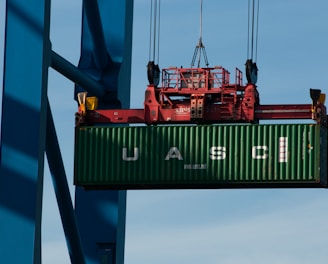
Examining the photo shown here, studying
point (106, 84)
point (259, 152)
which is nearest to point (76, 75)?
point (106, 84)

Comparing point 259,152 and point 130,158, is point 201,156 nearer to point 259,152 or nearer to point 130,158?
point 259,152

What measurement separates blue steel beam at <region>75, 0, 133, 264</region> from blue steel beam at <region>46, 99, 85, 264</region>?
12.3ft

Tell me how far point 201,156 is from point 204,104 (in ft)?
6.86

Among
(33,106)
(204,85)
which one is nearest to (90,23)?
(204,85)

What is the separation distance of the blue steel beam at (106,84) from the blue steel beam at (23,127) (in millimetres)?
8473

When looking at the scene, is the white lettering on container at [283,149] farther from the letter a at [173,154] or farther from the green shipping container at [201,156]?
the letter a at [173,154]

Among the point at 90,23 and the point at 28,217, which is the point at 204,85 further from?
the point at 28,217

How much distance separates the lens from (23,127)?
5028 cm

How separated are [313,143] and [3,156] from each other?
12.3 m

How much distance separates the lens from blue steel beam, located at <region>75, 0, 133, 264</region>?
197 ft

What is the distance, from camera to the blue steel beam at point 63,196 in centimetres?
5403

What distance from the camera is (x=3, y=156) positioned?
5003 centimetres

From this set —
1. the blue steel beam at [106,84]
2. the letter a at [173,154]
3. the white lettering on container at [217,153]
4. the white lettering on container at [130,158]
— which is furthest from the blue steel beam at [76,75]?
the white lettering on container at [217,153]

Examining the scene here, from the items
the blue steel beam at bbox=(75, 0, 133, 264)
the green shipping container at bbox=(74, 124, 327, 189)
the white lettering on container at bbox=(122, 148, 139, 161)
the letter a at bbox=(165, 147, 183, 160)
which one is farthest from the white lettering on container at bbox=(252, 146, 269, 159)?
the blue steel beam at bbox=(75, 0, 133, 264)
